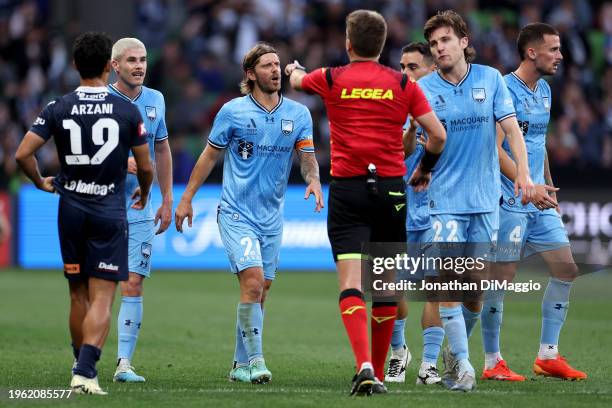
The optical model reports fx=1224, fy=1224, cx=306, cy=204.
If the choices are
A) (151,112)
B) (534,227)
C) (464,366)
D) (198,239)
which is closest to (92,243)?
(151,112)

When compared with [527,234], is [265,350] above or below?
below

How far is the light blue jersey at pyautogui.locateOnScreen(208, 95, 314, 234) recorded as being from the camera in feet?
30.7

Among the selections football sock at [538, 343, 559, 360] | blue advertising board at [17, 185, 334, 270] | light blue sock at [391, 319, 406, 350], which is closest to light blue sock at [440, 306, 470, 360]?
light blue sock at [391, 319, 406, 350]

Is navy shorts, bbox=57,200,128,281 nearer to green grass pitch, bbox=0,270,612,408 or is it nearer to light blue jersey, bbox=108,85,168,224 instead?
green grass pitch, bbox=0,270,612,408

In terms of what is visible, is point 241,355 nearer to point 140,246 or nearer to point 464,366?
point 140,246

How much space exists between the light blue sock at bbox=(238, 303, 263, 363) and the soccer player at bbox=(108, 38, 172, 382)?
0.88 meters

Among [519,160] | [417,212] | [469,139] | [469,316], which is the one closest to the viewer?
[519,160]

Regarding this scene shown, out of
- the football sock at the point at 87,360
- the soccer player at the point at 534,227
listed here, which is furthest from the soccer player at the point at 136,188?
the soccer player at the point at 534,227

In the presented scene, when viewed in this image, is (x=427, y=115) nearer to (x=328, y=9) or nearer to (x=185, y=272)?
(x=185, y=272)

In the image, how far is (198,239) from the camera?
69.9 feet

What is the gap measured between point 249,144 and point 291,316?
5869mm

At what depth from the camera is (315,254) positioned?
837 inches

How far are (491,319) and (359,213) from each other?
2261 millimetres

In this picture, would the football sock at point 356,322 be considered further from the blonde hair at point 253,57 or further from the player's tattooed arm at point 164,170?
the blonde hair at point 253,57
